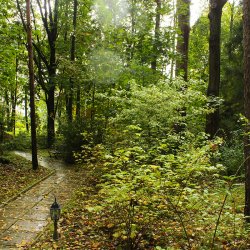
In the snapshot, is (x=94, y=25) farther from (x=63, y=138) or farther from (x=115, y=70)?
(x=63, y=138)

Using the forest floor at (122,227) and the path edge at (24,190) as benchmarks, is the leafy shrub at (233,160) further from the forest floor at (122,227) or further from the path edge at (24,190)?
the path edge at (24,190)

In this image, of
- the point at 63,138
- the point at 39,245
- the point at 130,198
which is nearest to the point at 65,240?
the point at 39,245

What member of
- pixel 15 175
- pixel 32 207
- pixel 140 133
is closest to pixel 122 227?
pixel 140 133

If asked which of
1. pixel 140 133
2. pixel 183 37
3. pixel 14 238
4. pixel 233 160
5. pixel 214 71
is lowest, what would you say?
pixel 14 238

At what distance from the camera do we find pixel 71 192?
374 inches

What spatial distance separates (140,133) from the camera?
296 inches

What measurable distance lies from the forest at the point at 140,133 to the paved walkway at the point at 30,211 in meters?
0.22

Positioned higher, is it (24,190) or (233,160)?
(233,160)

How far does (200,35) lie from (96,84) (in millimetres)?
15147

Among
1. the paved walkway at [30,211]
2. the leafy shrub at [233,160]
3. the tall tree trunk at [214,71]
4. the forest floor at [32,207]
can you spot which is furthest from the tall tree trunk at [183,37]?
the paved walkway at [30,211]

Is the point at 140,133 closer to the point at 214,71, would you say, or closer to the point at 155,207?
the point at 155,207

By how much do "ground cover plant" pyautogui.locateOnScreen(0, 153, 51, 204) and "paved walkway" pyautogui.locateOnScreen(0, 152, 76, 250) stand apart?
14.8 inches

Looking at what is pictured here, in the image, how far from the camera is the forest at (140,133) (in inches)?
205

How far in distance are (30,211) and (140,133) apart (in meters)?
3.56
